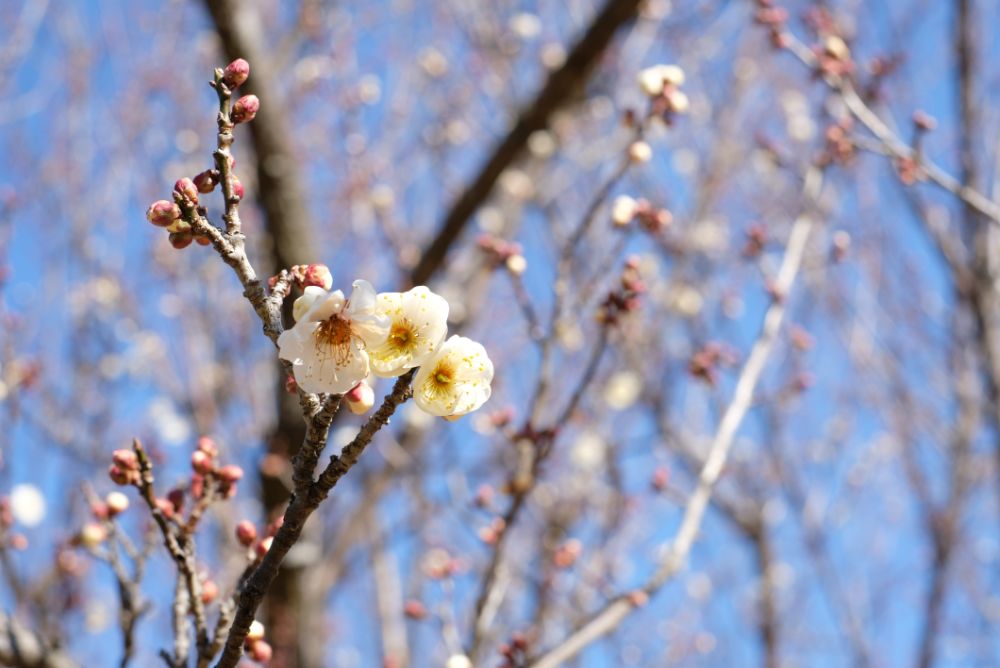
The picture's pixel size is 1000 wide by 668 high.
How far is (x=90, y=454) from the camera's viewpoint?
4.82 metres

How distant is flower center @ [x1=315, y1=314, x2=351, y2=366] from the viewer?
3.79ft

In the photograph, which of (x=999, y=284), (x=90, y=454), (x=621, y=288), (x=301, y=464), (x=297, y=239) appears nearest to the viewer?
(x=301, y=464)

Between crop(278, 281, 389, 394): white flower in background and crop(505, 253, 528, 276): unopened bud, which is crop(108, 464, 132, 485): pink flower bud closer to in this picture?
crop(278, 281, 389, 394): white flower in background

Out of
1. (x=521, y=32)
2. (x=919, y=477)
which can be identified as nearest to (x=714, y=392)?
(x=919, y=477)

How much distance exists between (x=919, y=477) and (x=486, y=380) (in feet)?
14.8

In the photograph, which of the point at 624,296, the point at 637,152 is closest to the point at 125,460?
the point at 624,296

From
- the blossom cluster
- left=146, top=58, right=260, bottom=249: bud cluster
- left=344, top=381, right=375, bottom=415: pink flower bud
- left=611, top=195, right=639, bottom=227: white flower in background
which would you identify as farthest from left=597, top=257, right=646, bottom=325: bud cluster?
left=146, top=58, right=260, bottom=249: bud cluster

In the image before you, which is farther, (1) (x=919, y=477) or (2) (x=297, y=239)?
(1) (x=919, y=477)

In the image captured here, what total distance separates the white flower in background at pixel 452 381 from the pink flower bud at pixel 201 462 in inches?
23.3

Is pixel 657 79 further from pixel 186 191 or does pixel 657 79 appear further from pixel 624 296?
pixel 186 191

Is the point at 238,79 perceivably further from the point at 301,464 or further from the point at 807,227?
the point at 807,227

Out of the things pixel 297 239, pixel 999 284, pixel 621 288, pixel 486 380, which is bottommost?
pixel 999 284

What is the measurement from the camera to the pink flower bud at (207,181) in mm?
1278

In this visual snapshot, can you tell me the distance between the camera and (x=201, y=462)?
5.44 feet
